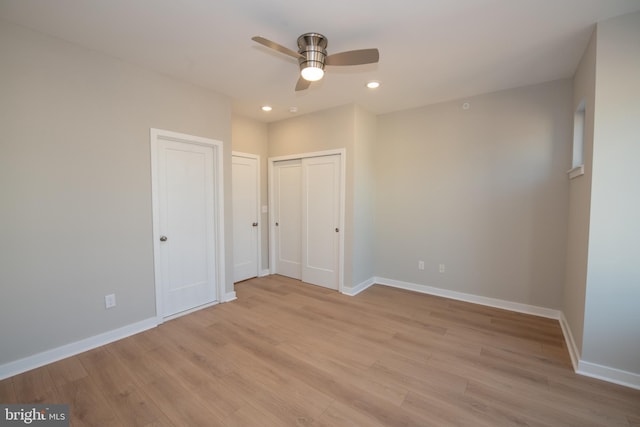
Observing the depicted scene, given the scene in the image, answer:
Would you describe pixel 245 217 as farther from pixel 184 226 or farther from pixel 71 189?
pixel 71 189

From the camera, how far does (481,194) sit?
354 cm

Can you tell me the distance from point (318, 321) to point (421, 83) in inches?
120

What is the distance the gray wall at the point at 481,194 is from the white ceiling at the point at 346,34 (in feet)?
1.56

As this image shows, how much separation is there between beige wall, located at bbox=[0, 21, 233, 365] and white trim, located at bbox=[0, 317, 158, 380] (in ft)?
0.16

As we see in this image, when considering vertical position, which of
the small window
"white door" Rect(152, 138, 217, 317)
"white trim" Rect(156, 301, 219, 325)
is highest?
the small window

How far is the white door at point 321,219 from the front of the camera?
410 cm

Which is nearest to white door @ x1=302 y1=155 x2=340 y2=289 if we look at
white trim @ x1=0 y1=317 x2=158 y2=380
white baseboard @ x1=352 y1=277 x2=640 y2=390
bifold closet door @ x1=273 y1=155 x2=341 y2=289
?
bifold closet door @ x1=273 y1=155 x2=341 y2=289

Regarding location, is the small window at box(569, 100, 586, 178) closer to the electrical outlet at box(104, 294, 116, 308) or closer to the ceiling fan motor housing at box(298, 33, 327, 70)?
the ceiling fan motor housing at box(298, 33, 327, 70)

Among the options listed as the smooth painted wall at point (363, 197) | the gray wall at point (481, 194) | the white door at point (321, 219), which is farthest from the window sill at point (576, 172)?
the white door at point (321, 219)

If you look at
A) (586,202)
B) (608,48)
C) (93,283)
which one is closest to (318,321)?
(93,283)

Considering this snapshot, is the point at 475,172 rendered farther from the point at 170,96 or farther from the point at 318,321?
the point at 170,96

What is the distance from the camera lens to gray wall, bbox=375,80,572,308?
312 cm

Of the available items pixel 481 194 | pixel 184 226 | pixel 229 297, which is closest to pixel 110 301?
pixel 184 226

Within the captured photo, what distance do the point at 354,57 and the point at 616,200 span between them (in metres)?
2.26
